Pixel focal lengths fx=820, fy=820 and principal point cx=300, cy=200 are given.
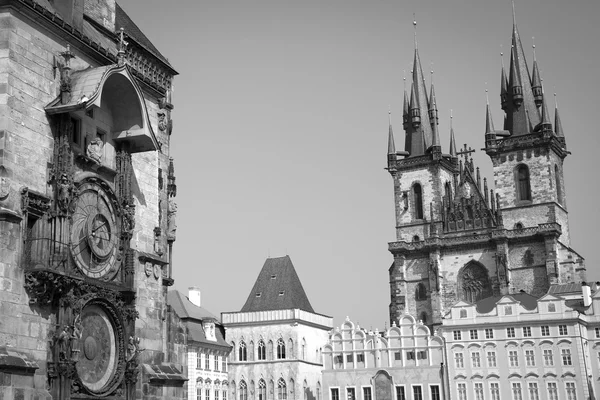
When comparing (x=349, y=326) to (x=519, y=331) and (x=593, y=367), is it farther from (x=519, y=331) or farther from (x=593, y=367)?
(x=593, y=367)

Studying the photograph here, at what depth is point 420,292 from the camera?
7294 cm

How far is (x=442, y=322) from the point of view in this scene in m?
64.8

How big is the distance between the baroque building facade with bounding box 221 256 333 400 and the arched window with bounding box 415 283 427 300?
30.4 ft

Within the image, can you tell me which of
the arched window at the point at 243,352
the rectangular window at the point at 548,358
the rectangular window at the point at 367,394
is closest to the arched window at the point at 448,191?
the rectangular window at the point at 367,394

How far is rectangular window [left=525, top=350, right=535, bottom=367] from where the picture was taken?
2320 inches

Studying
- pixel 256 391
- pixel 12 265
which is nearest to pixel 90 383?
pixel 12 265

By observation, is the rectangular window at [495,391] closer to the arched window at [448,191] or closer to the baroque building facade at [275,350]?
the baroque building facade at [275,350]

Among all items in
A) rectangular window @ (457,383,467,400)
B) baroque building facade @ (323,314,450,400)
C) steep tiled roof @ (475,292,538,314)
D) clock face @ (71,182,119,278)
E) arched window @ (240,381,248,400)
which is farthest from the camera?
arched window @ (240,381,248,400)

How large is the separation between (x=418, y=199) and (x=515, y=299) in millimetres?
17763

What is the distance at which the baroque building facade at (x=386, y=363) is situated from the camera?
63.0m

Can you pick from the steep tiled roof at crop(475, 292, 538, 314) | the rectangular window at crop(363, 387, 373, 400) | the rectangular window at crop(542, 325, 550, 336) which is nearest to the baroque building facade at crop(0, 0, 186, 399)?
the rectangular window at crop(542, 325, 550, 336)

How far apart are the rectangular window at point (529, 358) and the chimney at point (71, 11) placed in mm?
48475

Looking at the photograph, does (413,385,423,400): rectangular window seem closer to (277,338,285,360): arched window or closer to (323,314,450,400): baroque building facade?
(323,314,450,400): baroque building facade

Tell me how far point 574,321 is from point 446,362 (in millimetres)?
10114
